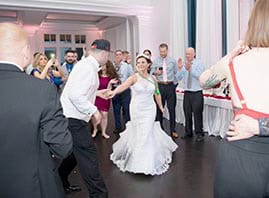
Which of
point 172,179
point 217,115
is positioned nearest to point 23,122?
point 172,179

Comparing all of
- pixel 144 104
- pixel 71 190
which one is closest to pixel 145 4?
pixel 144 104

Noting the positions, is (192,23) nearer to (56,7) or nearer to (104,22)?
(56,7)

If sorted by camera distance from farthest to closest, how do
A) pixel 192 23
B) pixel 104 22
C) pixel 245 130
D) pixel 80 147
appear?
pixel 104 22 < pixel 192 23 < pixel 80 147 < pixel 245 130

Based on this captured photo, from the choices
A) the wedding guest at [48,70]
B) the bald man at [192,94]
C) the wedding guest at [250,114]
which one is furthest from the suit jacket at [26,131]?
the bald man at [192,94]

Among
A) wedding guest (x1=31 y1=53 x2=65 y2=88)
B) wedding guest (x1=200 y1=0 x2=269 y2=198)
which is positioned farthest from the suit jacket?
wedding guest (x1=31 y1=53 x2=65 y2=88)

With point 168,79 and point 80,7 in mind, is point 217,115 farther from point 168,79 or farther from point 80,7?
point 80,7

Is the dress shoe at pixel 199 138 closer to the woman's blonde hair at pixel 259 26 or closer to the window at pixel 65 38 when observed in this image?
the woman's blonde hair at pixel 259 26

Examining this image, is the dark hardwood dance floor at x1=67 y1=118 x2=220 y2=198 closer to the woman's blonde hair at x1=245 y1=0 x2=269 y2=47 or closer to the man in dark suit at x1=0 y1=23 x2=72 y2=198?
the man in dark suit at x1=0 y1=23 x2=72 y2=198

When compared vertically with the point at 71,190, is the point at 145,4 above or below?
above

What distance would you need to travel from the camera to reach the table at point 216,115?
5105 millimetres

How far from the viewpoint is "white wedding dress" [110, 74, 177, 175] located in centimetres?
369

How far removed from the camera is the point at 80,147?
2508 mm

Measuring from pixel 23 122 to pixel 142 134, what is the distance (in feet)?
8.37

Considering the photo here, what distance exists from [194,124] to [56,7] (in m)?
4.43
